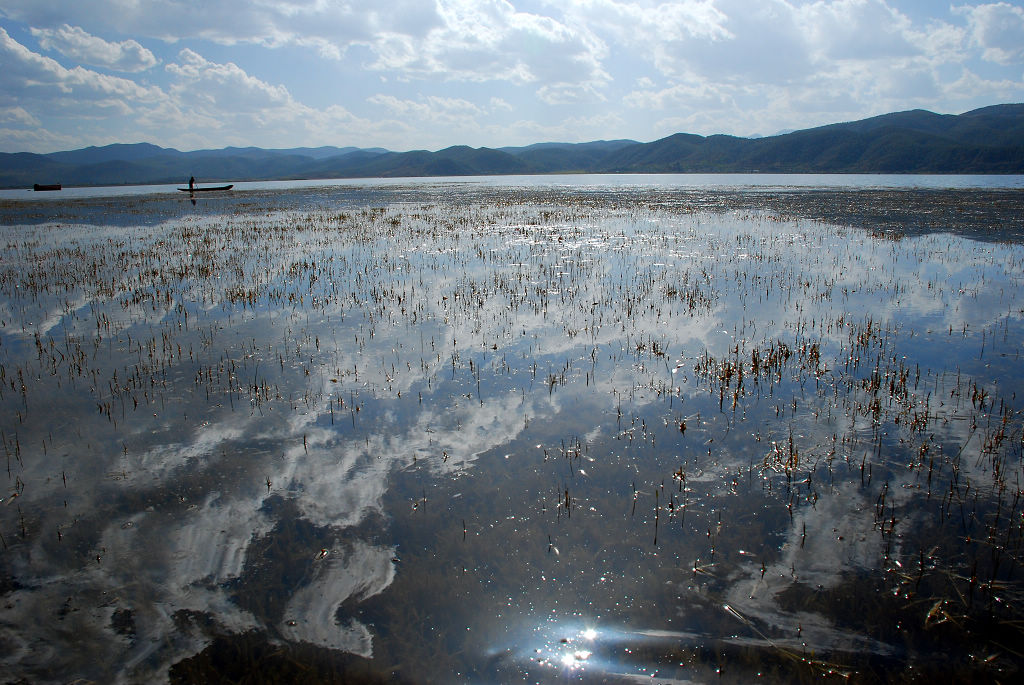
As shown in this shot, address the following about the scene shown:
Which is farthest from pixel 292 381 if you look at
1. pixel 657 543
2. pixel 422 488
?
pixel 657 543

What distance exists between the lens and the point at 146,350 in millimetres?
11562

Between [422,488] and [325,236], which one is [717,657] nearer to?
[422,488]

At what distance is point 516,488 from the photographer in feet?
21.0

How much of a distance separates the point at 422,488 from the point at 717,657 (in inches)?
140

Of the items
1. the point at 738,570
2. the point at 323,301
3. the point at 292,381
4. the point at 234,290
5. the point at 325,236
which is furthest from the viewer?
the point at 325,236

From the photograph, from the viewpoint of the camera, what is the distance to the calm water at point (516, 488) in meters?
4.35

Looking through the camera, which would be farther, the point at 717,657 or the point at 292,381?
the point at 292,381

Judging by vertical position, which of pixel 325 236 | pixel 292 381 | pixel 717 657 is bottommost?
pixel 717 657

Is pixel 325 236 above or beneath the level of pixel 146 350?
above

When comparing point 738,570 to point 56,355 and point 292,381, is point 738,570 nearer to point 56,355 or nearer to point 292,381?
point 292,381

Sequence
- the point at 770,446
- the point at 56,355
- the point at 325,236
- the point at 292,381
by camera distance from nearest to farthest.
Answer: the point at 770,446, the point at 292,381, the point at 56,355, the point at 325,236

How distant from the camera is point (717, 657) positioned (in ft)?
13.7

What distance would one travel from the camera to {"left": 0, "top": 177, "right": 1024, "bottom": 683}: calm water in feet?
14.3

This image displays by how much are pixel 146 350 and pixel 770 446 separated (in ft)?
39.5
